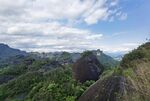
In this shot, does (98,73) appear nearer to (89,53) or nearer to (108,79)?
(89,53)

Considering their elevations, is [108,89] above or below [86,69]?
below

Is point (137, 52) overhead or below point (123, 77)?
overhead

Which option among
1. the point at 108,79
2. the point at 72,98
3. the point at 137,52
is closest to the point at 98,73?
the point at 72,98

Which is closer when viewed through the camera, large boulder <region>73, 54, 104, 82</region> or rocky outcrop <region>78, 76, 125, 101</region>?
rocky outcrop <region>78, 76, 125, 101</region>

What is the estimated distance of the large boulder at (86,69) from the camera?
29.2m

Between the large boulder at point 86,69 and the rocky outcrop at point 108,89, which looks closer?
the rocky outcrop at point 108,89

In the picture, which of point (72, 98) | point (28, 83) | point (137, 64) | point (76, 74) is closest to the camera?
point (137, 64)

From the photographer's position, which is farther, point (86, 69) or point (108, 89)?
point (86, 69)

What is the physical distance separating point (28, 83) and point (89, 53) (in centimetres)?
3759

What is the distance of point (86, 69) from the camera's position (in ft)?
97.1

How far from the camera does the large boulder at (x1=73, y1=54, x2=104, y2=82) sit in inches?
1151

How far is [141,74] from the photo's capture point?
17391 millimetres

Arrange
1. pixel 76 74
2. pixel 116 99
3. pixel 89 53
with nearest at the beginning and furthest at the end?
pixel 116 99 < pixel 76 74 < pixel 89 53

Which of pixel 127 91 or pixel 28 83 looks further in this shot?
pixel 28 83
